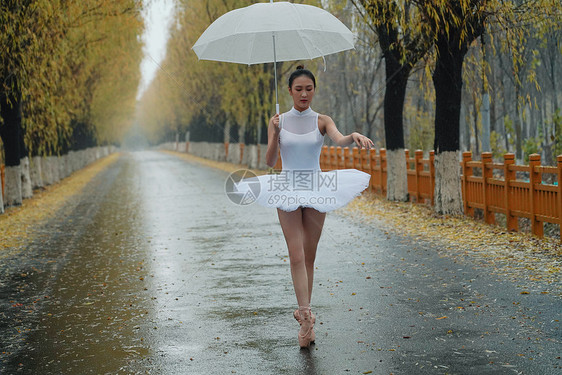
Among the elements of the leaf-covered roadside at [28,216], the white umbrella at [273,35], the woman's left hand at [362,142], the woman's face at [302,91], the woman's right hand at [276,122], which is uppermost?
the white umbrella at [273,35]

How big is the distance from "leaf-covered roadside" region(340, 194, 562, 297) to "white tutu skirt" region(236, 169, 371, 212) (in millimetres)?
2514

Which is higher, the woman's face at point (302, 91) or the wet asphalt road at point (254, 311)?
the woman's face at point (302, 91)

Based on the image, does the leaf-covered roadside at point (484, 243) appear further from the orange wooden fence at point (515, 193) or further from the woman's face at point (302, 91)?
the woman's face at point (302, 91)

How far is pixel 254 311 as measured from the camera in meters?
6.88

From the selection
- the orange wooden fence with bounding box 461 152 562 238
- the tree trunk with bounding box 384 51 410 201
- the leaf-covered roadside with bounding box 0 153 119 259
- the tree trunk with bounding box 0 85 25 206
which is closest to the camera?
the orange wooden fence with bounding box 461 152 562 238

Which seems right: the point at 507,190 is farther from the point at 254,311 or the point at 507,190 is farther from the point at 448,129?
the point at 254,311

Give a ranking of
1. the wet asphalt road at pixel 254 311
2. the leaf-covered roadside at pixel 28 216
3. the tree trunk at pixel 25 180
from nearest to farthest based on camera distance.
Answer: the wet asphalt road at pixel 254 311 → the leaf-covered roadside at pixel 28 216 → the tree trunk at pixel 25 180

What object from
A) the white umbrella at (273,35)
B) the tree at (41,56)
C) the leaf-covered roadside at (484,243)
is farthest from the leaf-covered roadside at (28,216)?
the leaf-covered roadside at (484,243)

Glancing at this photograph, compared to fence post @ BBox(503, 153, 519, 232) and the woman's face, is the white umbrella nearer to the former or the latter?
the woman's face

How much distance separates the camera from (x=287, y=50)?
24.0 feet

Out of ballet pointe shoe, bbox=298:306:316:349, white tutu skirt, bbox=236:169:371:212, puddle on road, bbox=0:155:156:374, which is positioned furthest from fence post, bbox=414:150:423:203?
ballet pointe shoe, bbox=298:306:316:349

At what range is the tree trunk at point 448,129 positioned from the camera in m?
14.2

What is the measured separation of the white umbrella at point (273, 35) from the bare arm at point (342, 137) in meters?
1.16

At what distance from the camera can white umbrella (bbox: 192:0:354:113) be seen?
261 inches
